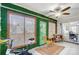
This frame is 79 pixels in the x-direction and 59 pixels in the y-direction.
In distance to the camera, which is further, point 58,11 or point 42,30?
point 42,30

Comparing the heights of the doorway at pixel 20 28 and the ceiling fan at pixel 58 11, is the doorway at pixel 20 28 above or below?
below

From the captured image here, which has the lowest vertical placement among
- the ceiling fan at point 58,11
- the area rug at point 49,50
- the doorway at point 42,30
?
the area rug at point 49,50

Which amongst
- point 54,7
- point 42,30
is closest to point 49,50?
point 42,30

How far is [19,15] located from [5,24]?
0.32m

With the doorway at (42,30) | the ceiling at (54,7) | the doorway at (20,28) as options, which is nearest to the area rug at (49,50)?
the doorway at (42,30)

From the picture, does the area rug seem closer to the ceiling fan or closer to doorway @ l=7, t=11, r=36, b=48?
doorway @ l=7, t=11, r=36, b=48

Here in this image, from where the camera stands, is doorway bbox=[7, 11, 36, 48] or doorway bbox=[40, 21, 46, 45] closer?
doorway bbox=[7, 11, 36, 48]

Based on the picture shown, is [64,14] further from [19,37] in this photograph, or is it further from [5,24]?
[5,24]

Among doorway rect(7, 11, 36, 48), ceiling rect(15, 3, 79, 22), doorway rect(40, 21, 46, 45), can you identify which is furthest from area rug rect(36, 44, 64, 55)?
ceiling rect(15, 3, 79, 22)

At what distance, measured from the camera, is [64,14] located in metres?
2.13

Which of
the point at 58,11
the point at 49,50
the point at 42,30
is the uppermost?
the point at 58,11

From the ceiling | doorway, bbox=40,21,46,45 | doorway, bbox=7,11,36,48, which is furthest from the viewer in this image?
doorway, bbox=40,21,46,45

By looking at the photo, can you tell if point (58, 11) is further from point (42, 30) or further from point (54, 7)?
point (42, 30)

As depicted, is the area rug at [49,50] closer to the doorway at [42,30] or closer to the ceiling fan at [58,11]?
the doorway at [42,30]
